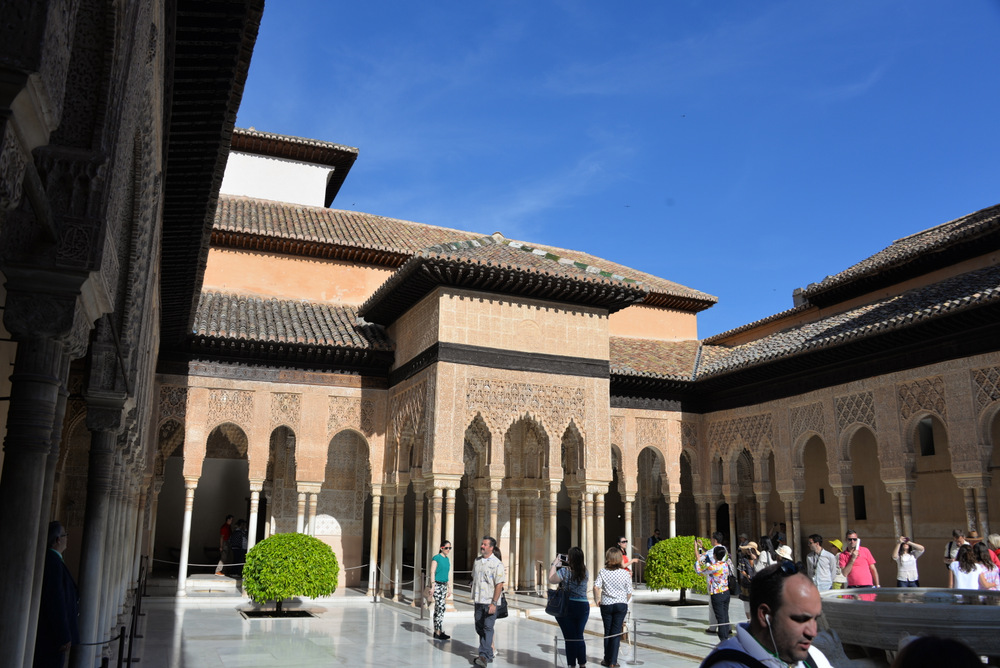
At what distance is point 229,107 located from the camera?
6805mm

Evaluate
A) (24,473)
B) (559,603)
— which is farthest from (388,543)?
(24,473)

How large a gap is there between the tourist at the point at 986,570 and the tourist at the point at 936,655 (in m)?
8.08

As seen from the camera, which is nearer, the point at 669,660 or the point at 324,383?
the point at 669,660

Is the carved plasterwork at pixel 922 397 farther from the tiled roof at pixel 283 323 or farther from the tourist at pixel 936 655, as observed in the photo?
the tourist at pixel 936 655

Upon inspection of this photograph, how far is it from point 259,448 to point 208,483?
6.44 meters

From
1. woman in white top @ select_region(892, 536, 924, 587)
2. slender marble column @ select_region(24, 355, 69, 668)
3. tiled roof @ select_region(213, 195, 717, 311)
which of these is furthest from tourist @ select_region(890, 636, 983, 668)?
tiled roof @ select_region(213, 195, 717, 311)

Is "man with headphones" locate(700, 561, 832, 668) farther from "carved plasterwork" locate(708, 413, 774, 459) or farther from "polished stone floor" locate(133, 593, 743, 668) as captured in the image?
"carved plasterwork" locate(708, 413, 774, 459)

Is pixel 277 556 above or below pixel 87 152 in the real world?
below

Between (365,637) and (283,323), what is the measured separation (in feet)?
23.7

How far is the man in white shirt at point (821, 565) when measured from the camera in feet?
30.0

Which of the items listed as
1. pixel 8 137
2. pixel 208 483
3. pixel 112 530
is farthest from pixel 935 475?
pixel 8 137

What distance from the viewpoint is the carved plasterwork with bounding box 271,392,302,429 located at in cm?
1517

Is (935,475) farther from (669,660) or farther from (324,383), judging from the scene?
(324,383)

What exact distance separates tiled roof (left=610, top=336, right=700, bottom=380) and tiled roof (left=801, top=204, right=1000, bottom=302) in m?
3.21
